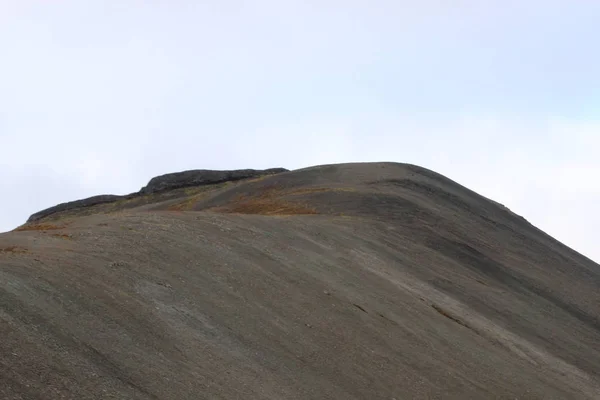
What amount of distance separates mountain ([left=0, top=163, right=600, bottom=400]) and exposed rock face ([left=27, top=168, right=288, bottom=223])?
14.0 metres

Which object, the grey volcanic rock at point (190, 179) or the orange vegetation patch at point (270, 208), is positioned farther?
the grey volcanic rock at point (190, 179)

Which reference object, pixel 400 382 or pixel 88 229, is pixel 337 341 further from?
pixel 88 229

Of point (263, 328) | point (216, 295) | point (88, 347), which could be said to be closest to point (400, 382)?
point (263, 328)

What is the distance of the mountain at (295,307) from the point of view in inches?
547

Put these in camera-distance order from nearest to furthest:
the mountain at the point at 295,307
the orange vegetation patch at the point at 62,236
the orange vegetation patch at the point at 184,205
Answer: the mountain at the point at 295,307 < the orange vegetation patch at the point at 62,236 < the orange vegetation patch at the point at 184,205

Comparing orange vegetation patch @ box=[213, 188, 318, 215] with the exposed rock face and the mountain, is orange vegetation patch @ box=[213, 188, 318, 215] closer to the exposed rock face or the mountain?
the mountain

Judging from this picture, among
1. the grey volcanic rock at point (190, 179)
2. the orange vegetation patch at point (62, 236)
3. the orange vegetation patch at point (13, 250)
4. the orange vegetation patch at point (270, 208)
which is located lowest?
the orange vegetation patch at point (13, 250)

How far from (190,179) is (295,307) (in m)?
33.5

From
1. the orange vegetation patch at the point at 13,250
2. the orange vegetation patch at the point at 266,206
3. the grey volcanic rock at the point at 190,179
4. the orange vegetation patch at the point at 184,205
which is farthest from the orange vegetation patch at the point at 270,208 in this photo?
the orange vegetation patch at the point at 13,250

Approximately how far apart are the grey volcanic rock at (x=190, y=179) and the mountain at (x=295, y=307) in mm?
13965

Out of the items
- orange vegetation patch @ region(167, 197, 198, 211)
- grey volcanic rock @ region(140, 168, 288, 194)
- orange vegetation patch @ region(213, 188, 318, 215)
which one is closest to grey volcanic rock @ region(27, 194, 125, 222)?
grey volcanic rock @ region(140, 168, 288, 194)

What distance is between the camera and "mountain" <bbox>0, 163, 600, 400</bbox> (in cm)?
1390

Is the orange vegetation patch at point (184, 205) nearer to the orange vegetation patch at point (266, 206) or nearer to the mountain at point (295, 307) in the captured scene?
the mountain at point (295, 307)

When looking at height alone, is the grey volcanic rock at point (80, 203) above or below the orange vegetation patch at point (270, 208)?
below
